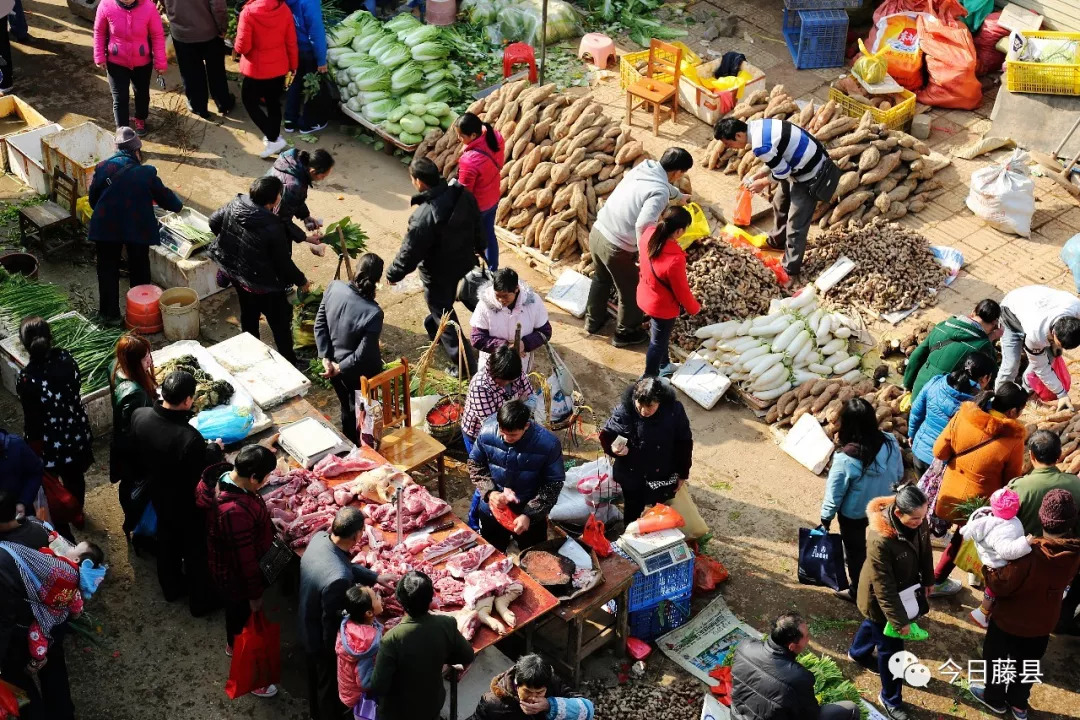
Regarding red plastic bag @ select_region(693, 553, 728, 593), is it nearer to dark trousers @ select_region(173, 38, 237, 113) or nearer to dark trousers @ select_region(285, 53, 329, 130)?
dark trousers @ select_region(285, 53, 329, 130)

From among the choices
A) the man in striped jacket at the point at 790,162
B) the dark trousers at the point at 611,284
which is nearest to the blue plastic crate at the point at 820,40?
the man in striped jacket at the point at 790,162

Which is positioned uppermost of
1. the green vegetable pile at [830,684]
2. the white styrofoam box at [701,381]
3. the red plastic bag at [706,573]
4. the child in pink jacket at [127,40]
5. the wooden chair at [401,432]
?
the child in pink jacket at [127,40]

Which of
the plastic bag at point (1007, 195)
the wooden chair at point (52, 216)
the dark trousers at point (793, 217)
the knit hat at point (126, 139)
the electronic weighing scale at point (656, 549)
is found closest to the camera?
the electronic weighing scale at point (656, 549)

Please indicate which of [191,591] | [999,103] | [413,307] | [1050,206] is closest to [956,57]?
[999,103]

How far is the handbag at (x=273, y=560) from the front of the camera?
22.0 ft

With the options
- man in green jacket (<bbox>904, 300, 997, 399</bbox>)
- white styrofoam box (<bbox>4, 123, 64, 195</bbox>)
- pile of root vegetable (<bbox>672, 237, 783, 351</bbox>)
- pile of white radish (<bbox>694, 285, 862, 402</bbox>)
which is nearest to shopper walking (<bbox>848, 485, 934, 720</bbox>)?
man in green jacket (<bbox>904, 300, 997, 399</bbox>)

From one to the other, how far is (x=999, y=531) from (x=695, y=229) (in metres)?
4.32

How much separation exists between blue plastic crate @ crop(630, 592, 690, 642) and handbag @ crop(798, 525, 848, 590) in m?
0.80

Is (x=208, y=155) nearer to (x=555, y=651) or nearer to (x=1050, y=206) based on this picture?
(x=555, y=651)

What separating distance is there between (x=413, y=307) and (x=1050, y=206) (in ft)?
20.6

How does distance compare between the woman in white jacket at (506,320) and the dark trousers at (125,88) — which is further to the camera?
the dark trousers at (125,88)

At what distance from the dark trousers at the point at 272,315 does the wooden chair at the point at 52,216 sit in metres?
2.17

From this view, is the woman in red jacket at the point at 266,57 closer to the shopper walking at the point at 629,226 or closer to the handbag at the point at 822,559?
the shopper walking at the point at 629,226

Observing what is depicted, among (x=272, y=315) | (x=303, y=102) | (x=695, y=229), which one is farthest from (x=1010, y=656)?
(x=303, y=102)
